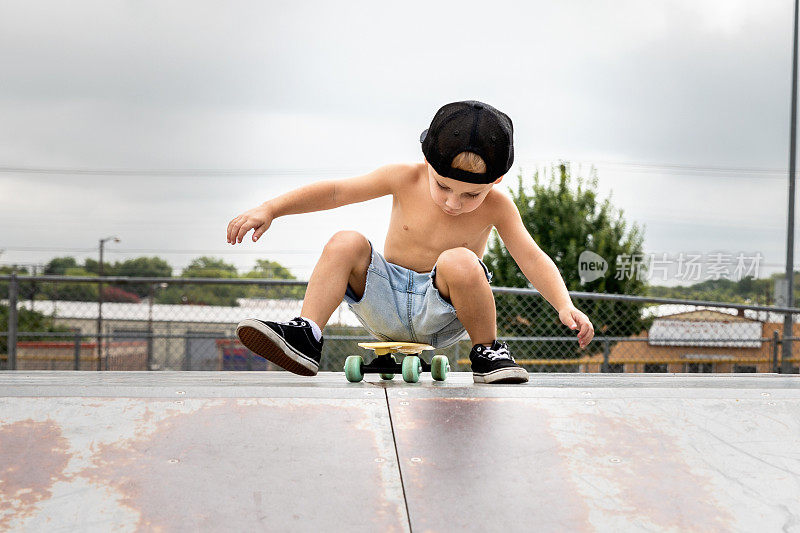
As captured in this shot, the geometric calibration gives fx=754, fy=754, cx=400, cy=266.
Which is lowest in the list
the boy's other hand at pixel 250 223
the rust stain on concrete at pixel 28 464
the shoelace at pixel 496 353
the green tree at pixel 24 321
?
the green tree at pixel 24 321

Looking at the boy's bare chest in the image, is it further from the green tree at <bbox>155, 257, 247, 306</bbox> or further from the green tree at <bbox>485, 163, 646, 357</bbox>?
the green tree at <bbox>485, 163, 646, 357</bbox>

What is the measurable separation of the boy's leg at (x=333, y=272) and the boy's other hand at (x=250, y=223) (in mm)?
225

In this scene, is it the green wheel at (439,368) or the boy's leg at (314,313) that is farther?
the green wheel at (439,368)

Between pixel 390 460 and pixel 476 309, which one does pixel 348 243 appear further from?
pixel 390 460

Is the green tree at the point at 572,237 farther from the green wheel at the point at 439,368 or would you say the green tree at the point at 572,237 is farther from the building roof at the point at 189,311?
the green wheel at the point at 439,368

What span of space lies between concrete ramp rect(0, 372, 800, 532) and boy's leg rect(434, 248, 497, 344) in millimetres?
588

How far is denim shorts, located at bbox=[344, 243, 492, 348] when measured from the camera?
2584 millimetres

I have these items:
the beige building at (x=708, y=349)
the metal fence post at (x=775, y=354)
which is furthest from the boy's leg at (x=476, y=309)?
the metal fence post at (x=775, y=354)

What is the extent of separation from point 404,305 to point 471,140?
2.24 ft

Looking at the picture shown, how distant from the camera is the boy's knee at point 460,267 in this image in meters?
2.40

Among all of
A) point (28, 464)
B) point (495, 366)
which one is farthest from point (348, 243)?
point (28, 464)

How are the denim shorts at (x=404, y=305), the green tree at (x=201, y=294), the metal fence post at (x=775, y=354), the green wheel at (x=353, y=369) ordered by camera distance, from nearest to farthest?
the green wheel at (x=353, y=369), the denim shorts at (x=404, y=305), the metal fence post at (x=775, y=354), the green tree at (x=201, y=294)

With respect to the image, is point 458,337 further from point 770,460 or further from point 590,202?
point 590,202

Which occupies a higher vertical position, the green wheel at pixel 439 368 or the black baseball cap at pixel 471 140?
the black baseball cap at pixel 471 140
